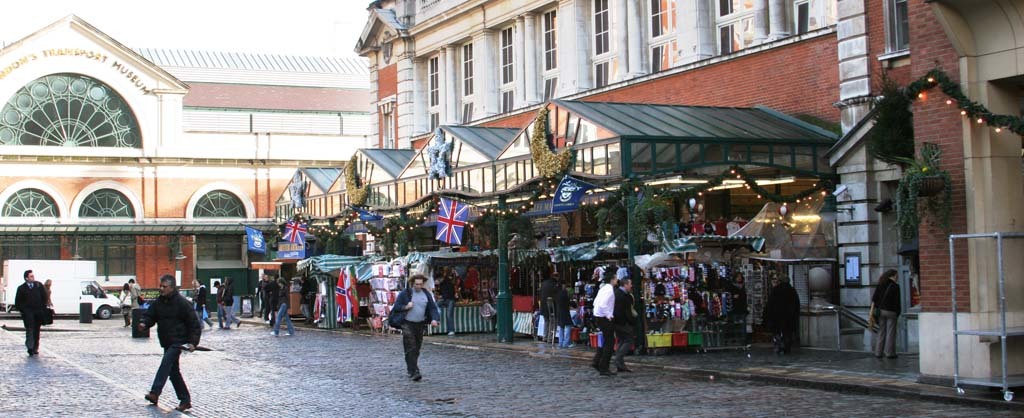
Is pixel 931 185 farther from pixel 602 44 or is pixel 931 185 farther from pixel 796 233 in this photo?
pixel 602 44

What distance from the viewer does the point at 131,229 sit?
58750 millimetres

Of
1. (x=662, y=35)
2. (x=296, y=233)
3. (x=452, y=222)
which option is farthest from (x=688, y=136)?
(x=296, y=233)

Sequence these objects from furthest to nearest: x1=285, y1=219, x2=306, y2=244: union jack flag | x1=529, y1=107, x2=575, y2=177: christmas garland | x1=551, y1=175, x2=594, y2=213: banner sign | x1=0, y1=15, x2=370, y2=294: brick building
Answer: x1=0, y1=15, x2=370, y2=294: brick building < x1=285, y1=219, x2=306, y2=244: union jack flag < x1=529, y1=107, x2=575, y2=177: christmas garland < x1=551, y1=175, x2=594, y2=213: banner sign

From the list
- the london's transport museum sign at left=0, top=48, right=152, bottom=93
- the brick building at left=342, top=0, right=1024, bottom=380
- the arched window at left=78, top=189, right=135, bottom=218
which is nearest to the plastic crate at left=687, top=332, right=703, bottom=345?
the brick building at left=342, top=0, right=1024, bottom=380

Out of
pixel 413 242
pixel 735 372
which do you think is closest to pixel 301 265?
pixel 413 242

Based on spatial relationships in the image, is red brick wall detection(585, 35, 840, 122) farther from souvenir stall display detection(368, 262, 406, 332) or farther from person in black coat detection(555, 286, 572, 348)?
souvenir stall display detection(368, 262, 406, 332)

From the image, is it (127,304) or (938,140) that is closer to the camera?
(938,140)

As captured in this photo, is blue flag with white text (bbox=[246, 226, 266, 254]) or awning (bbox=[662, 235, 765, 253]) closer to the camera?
awning (bbox=[662, 235, 765, 253])

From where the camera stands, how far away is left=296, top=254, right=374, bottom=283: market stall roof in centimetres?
3350

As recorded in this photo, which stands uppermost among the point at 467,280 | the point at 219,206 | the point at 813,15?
the point at 813,15

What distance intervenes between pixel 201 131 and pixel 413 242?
33.1 m

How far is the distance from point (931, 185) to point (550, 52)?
21.5 m

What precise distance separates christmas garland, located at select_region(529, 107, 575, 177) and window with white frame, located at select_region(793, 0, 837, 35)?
5.73 meters

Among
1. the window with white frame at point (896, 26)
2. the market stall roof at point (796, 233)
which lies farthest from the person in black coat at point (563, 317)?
the window with white frame at point (896, 26)
